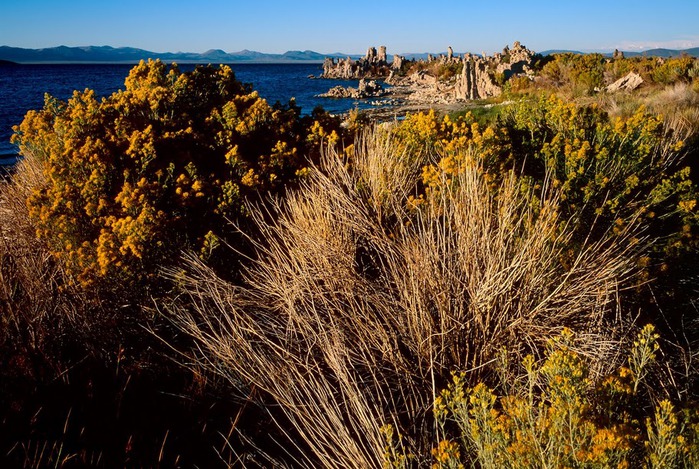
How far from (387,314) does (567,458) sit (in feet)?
4.58

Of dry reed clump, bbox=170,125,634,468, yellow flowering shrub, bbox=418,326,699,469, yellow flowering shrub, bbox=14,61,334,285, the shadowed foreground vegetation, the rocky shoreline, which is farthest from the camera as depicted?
the rocky shoreline

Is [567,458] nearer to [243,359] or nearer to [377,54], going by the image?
[243,359]

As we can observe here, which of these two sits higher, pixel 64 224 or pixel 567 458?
pixel 64 224

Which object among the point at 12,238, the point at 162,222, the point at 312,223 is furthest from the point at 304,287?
the point at 12,238

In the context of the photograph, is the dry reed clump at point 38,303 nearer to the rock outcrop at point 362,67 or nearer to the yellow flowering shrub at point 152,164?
the yellow flowering shrub at point 152,164

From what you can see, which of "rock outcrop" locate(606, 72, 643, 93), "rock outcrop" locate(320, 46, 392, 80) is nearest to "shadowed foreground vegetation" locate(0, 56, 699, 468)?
"rock outcrop" locate(606, 72, 643, 93)

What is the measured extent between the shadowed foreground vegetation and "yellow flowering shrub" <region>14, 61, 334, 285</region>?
2 centimetres

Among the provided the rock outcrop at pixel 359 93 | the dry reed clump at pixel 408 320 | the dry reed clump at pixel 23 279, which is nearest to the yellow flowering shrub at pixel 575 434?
the dry reed clump at pixel 408 320

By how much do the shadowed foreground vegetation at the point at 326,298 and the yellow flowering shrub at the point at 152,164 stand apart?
0.02 m

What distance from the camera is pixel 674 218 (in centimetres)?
512

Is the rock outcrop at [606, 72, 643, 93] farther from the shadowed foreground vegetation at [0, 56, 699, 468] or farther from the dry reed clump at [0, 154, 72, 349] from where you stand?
the dry reed clump at [0, 154, 72, 349]

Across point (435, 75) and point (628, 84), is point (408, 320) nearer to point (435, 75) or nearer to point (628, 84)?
point (628, 84)

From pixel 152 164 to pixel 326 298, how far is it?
2281 mm

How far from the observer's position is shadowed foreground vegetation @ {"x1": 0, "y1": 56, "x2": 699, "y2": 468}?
7.35ft
